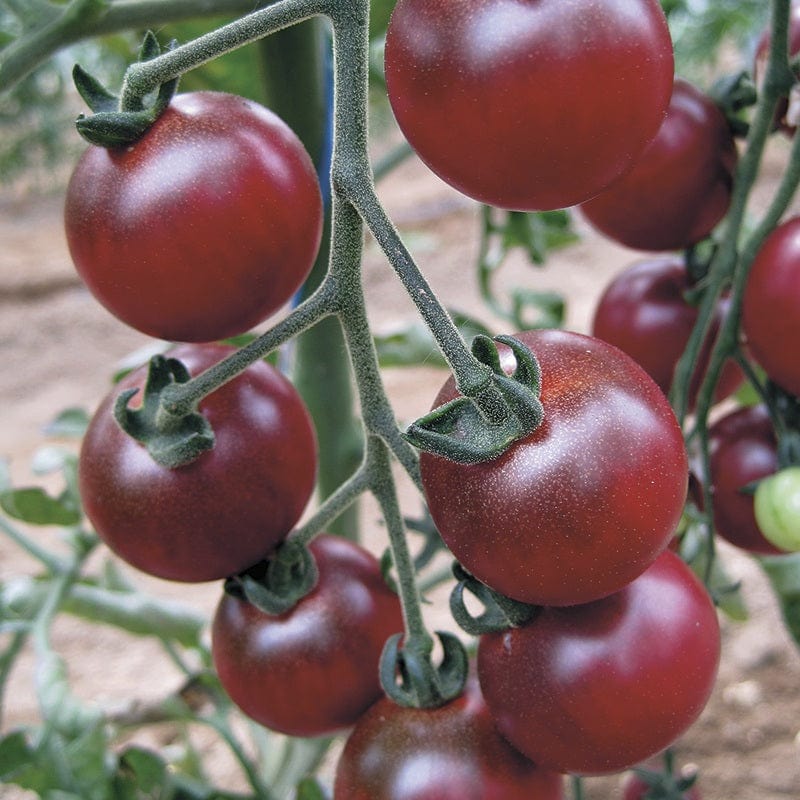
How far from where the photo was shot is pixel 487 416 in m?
0.36

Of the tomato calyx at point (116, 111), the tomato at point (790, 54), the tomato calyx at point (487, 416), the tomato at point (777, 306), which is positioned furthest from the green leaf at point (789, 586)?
the tomato calyx at point (116, 111)

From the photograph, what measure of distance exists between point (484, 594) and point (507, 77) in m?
0.21

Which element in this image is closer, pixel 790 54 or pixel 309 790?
pixel 790 54

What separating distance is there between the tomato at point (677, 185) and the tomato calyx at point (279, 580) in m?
0.26

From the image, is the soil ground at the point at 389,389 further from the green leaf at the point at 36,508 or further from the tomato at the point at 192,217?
the tomato at the point at 192,217

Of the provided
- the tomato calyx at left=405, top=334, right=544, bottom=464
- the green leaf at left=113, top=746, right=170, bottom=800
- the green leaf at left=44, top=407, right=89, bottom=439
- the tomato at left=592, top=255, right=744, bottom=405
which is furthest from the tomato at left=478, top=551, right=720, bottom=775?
the green leaf at left=44, top=407, right=89, bottom=439

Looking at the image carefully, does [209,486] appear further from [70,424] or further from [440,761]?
[70,424]

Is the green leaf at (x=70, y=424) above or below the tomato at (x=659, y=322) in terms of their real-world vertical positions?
below

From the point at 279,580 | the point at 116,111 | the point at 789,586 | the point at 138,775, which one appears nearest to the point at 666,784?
the point at 789,586

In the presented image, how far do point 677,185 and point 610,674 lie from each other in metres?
0.30

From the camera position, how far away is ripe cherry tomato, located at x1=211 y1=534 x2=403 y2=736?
1.68ft

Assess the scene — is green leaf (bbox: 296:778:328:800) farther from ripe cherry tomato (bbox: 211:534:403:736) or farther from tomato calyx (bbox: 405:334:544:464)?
tomato calyx (bbox: 405:334:544:464)

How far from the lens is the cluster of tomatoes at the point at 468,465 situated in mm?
346

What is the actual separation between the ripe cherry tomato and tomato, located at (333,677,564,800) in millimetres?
31
